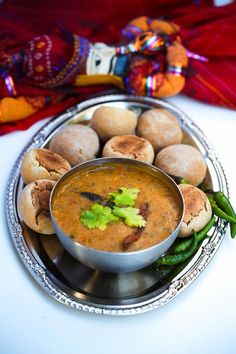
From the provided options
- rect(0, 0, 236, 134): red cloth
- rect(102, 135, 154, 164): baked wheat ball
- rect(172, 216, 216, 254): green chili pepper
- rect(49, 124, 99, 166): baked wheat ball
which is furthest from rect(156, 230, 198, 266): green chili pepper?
rect(0, 0, 236, 134): red cloth

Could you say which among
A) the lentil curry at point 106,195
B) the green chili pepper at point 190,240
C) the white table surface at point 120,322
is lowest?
the white table surface at point 120,322

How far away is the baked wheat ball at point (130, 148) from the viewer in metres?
1.19

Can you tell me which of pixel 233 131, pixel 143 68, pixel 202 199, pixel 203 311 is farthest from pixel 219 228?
pixel 143 68

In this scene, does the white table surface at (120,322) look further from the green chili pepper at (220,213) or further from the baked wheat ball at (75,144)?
the baked wheat ball at (75,144)

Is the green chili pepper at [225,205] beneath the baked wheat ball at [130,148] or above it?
beneath

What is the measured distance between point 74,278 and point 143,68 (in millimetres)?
809

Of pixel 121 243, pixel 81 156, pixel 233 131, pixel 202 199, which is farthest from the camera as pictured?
pixel 233 131

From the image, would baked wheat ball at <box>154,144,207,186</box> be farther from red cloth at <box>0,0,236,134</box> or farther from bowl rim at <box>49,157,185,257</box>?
red cloth at <box>0,0,236,134</box>

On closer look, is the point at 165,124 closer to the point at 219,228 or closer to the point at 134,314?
the point at 219,228

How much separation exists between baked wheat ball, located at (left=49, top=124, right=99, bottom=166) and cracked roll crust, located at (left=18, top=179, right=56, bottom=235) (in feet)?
0.54

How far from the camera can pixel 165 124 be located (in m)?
1.30

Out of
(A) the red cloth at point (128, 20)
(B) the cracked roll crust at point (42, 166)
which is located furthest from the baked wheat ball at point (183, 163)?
(A) the red cloth at point (128, 20)

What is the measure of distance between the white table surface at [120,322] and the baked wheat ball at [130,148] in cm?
33

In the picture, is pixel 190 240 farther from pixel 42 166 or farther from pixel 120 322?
pixel 42 166
